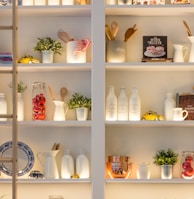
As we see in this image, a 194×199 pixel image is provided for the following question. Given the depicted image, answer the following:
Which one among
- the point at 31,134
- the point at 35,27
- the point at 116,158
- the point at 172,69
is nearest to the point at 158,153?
the point at 116,158

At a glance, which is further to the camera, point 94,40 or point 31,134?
point 31,134

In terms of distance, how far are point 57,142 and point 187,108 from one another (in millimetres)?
963

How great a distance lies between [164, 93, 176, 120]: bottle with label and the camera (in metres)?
4.12

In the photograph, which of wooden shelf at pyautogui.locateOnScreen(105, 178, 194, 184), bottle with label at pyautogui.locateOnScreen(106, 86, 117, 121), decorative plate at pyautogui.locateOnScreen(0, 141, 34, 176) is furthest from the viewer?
decorative plate at pyautogui.locateOnScreen(0, 141, 34, 176)

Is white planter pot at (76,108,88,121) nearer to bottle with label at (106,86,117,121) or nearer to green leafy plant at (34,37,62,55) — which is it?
bottle with label at (106,86,117,121)

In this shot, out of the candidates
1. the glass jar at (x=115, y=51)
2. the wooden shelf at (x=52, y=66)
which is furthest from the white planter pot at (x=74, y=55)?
the glass jar at (x=115, y=51)

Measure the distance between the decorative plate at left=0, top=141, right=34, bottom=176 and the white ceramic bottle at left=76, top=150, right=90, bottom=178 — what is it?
349mm

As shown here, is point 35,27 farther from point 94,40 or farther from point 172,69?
point 172,69

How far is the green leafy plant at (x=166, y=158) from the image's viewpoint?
13.4 feet

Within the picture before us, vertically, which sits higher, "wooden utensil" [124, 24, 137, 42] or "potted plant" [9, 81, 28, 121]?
"wooden utensil" [124, 24, 137, 42]

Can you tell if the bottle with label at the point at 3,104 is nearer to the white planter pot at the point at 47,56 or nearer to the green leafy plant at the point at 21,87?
the green leafy plant at the point at 21,87

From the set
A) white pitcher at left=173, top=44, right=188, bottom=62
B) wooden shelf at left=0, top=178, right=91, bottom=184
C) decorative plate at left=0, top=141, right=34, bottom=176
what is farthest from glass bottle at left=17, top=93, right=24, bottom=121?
white pitcher at left=173, top=44, right=188, bottom=62

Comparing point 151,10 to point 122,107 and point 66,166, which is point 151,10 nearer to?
point 122,107

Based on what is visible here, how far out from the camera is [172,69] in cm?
417
